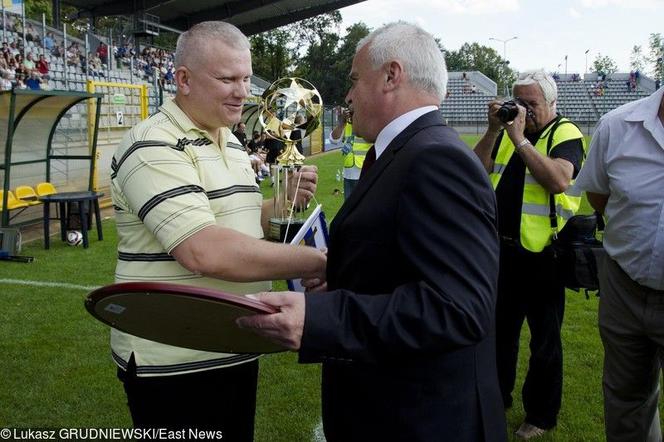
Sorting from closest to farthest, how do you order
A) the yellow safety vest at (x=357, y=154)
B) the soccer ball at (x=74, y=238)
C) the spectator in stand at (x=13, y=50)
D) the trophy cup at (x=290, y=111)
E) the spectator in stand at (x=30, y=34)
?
the trophy cup at (x=290, y=111), the yellow safety vest at (x=357, y=154), the soccer ball at (x=74, y=238), the spectator in stand at (x=13, y=50), the spectator in stand at (x=30, y=34)

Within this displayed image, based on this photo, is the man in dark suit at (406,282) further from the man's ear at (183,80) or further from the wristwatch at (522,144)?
the wristwatch at (522,144)

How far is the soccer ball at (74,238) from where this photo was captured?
9.52 metres

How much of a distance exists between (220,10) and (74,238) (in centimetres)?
4014

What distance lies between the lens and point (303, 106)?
312 centimetres

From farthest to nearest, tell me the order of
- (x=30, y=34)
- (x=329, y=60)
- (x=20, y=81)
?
(x=329, y=60), (x=30, y=34), (x=20, y=81)

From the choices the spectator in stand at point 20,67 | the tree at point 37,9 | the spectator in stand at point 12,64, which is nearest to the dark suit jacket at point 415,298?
the spectator in stand at point 20,67

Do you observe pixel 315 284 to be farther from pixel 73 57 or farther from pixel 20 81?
pixel 73 57

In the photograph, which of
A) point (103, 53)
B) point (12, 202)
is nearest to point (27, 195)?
point (12, 202)

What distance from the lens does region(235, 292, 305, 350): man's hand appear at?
4.83 feet

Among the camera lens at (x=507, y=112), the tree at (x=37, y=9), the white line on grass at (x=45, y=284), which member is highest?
the tree at (x=37, y=9)

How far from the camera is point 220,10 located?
4625 centimetres

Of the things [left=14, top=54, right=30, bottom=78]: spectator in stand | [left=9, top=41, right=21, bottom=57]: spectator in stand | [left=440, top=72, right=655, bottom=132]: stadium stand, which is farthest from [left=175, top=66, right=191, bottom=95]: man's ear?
[left=440, top=72, right=655, bottom=132]: stadium stand

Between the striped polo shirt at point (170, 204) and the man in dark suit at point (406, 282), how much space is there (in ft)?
1.68

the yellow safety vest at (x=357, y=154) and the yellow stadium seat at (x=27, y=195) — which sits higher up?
the yellow safety vest at (x=357, y=154)
